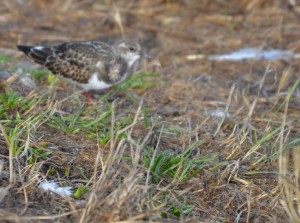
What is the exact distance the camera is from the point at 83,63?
7.14 m

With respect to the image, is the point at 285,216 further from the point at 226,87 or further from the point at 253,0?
the point at 253,0

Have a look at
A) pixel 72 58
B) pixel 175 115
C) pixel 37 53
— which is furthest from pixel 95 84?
pixel 175 115

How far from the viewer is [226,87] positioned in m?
7.75

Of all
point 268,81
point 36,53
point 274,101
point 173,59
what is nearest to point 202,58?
point 173,59

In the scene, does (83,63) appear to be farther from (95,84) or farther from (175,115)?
(175,115)

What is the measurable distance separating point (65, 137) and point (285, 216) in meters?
1.97

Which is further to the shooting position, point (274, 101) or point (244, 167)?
point (274, 101)

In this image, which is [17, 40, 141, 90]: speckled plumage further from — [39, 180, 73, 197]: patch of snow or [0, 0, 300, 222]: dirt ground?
[39, 180, 73, 197]: patch of snow

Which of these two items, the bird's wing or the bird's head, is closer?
the bird's wing

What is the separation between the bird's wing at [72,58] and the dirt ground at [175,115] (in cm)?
20

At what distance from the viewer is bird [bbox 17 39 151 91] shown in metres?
7.11

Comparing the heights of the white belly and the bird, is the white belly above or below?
below

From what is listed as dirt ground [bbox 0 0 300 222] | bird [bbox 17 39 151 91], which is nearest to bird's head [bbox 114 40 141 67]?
bird [bbox 17 39 151 91]

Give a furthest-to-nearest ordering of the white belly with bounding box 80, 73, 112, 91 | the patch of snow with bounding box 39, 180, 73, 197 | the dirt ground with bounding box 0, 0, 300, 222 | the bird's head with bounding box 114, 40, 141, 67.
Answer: the bird's head with bounding box 114, 40, 141, 67 → the white belly with bounding box 80, 73, 112, 91 → the patch of snow with bounding box 39, 180, 73, 197 → the dirt ground with bounding box 0, 0, 300, 222
